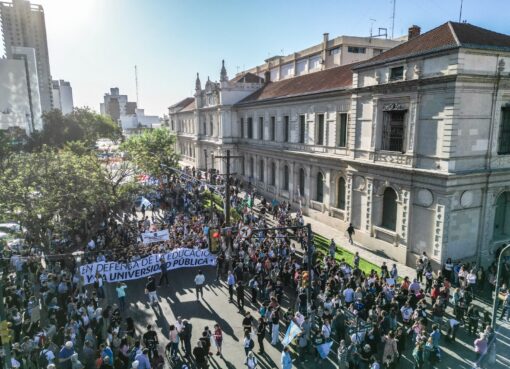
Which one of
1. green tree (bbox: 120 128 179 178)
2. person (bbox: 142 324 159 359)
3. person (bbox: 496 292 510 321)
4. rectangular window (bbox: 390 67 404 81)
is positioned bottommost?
person (bbox: 496 292 510 321)

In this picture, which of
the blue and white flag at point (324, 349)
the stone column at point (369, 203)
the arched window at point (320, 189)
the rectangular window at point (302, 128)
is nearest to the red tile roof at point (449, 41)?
the stone column at point (369, 203)

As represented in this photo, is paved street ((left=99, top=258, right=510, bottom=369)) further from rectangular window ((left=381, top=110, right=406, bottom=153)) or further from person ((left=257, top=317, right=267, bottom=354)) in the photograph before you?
rectangular window ((left=381, top=110, right=406, bottom=153))

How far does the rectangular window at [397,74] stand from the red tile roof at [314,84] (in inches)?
215

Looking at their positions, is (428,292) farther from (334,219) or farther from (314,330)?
(334,219)

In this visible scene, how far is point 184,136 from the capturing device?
249 feet

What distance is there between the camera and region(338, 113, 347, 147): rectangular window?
30484mm

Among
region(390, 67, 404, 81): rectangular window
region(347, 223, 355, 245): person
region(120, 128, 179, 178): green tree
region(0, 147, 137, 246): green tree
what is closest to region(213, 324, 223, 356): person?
region(0, 147, 137, 246): green tree

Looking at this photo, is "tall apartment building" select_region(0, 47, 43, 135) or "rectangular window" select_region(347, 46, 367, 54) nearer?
"rectangular window" select_region(347, 46, 367, 54)

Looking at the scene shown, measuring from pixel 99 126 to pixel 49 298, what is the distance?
2591 inches

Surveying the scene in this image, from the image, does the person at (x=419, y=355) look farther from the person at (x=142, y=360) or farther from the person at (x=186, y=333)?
the person at (x=142, y=360)

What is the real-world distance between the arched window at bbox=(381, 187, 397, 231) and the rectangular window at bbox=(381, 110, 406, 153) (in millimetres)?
2838

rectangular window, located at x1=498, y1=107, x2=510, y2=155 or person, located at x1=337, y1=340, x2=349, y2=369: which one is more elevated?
rectangular window, located at x1=498, y1=107, x2=510, y2=155

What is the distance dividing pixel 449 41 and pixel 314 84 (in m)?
16.7

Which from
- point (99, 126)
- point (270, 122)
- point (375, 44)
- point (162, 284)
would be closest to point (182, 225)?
point (162, 284)
